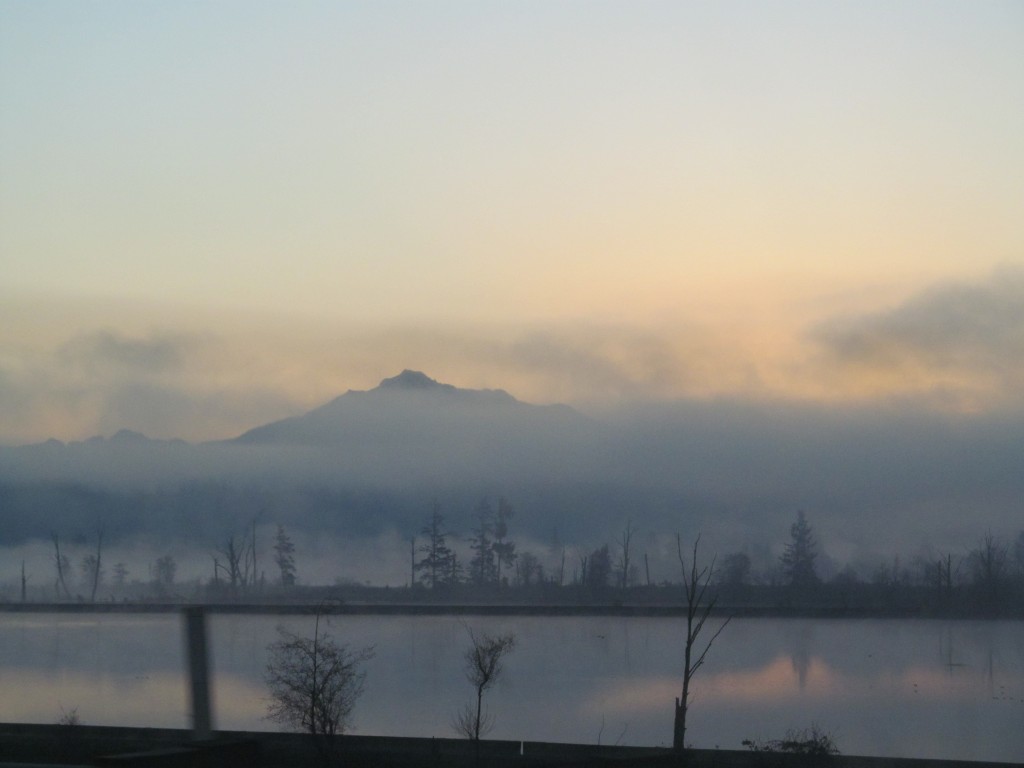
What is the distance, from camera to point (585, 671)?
132ft

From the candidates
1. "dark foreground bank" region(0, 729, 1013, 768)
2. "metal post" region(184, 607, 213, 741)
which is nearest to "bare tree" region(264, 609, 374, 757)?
"dark foreground bank" region(0, 729, 1013, 768)

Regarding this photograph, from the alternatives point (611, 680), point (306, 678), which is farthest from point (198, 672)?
point (611, 680)

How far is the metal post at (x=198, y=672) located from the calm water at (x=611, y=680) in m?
13.0

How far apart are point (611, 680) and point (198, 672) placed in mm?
35726

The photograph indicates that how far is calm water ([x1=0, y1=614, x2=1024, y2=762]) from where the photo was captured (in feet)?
83.1

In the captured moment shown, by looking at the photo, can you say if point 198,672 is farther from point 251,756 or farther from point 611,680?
point 611,680

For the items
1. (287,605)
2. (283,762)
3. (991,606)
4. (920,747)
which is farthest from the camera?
(991,606)

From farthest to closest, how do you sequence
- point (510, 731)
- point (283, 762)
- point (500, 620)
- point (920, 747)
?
point (500, 620) < point (510, 731) < point (920, 747) < point (283, 762)

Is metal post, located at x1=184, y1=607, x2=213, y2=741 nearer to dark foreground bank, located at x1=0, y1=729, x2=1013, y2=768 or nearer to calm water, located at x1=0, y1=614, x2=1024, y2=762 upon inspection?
dark foreground bank, located at x1=0, y1=729, x2=1013, y2=768

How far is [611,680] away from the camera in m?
37.4

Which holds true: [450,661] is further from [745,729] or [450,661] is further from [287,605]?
[745,729]

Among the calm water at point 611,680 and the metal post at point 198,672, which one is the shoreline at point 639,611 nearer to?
the calm water at point 611,680

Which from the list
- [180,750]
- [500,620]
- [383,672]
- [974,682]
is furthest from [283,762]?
[500,620]

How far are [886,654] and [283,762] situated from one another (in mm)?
46274
